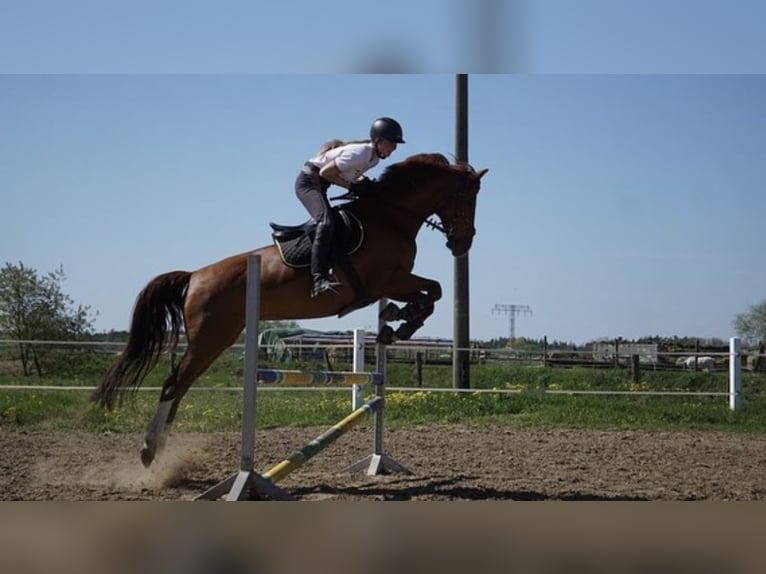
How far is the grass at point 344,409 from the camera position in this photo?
7.98 meters

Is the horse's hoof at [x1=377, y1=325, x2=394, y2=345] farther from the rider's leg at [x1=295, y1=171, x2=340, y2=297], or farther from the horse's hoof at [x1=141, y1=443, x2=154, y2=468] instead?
the horse's hoof at [x1=141, y1=443, x2=154, y2=468]

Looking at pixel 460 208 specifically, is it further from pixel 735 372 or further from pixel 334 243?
pixel 735 372

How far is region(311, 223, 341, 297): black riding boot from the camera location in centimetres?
448

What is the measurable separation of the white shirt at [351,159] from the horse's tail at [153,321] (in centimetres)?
121

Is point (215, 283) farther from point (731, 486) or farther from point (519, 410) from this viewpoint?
point (519, 410)

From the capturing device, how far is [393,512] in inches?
116

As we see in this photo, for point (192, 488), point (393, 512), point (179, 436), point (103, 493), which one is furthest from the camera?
point (179, 436)

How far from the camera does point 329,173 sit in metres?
4.65

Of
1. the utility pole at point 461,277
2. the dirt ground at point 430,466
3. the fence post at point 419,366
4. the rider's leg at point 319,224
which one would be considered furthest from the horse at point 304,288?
the fence post at point 419,366

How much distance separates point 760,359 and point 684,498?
652 inches

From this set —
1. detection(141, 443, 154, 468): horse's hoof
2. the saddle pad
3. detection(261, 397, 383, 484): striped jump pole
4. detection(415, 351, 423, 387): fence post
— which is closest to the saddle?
the saddle pad

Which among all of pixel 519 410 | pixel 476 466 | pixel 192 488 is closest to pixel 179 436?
pixel 192 488

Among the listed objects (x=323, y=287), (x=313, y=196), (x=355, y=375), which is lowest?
(x=355, y=375)

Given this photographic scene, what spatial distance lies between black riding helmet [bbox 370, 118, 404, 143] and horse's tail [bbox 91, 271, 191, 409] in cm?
158
